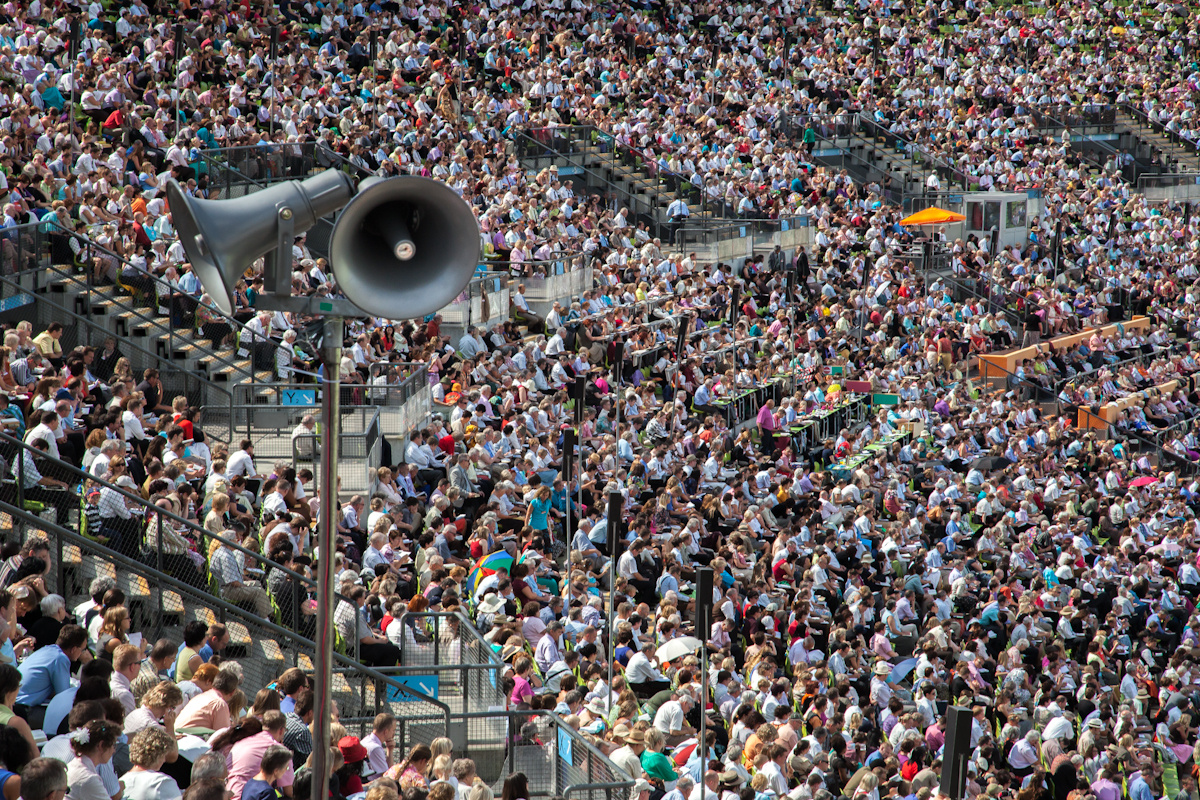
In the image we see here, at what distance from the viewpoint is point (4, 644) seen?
8320 mm

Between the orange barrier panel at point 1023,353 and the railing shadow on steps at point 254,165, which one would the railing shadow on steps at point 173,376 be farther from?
the orange barrier panel at point 1023,353

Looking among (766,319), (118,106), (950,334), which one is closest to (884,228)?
(950,334)

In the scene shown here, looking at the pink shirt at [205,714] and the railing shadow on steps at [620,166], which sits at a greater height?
the railing shadow on steps at [620,166]

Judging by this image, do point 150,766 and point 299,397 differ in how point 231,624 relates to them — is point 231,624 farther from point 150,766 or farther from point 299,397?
point 299,397

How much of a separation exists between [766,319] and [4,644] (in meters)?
22.2

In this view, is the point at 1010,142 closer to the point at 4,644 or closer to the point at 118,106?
the point at 118,106

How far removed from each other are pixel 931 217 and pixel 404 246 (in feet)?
103

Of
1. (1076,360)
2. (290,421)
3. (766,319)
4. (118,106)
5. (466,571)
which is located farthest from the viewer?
(1076,360)

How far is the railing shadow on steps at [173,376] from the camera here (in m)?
16.7

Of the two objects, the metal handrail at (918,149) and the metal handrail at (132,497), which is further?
the metal handrail at (918,149)

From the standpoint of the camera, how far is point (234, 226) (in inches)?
183

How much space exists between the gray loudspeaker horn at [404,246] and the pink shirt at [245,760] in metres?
3.48

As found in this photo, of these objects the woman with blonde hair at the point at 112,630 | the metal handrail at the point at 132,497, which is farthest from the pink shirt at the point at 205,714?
the metal handrail at the point at 132,497

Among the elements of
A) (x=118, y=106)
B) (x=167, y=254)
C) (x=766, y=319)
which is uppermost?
(x=118, y=106)
